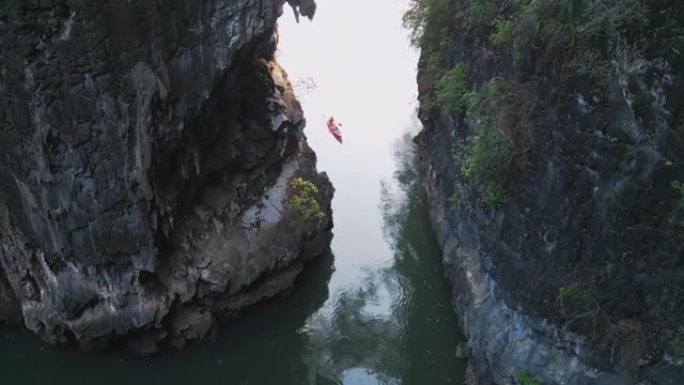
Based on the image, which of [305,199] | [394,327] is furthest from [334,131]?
[394,327]

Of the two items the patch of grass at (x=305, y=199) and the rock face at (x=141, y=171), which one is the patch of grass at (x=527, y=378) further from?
the patch of grass at (x=305, y=199)

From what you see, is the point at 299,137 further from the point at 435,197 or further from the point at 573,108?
the point at 573,108

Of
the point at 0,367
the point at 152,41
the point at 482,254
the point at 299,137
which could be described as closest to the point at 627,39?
the point at 482,254

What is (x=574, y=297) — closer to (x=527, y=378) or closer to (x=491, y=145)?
(x=527, y=378)

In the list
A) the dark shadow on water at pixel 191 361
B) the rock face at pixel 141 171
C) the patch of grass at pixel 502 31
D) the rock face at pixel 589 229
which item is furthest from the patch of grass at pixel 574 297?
the rock face at pixel 141 171

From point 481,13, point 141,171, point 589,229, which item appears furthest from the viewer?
point 141,171

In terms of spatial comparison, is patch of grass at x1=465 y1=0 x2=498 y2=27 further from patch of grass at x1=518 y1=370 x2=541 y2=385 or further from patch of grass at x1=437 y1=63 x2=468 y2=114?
patch of grass at x1=518 y1=370 x2=541 y2=385
